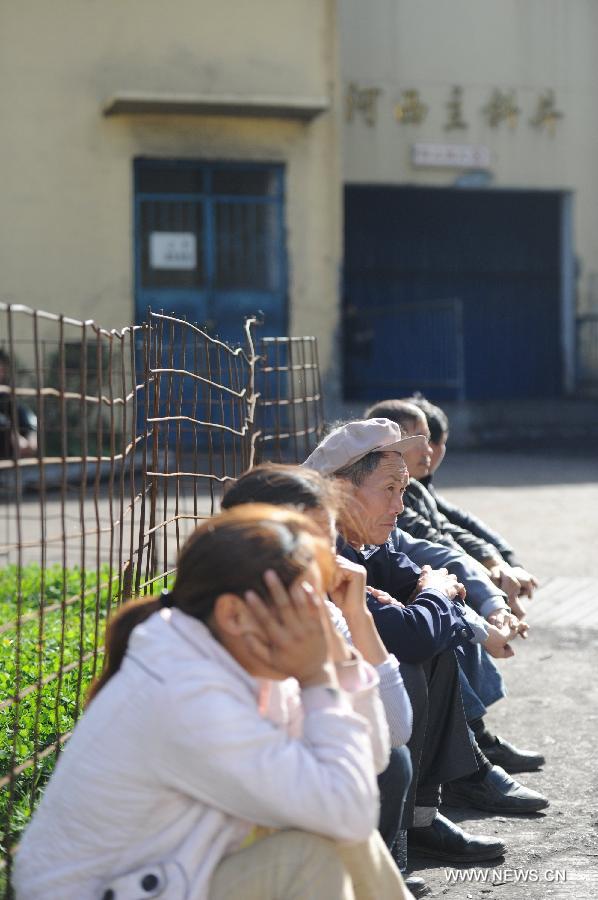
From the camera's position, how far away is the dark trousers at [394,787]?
10.7 ft

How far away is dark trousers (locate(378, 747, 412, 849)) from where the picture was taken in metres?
3.26

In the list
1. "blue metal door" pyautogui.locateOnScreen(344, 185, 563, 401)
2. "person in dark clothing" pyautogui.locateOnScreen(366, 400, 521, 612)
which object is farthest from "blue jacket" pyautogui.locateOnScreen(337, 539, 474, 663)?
"blue metal door" pyautogui.locateOnScreen(344, 185, 563, 401)

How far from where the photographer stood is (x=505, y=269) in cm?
1908

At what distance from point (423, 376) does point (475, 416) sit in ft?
4.20

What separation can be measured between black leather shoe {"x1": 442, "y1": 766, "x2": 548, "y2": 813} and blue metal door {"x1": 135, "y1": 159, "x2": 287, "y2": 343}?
11.1 metres

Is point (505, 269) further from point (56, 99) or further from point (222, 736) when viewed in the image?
point (222, 736)

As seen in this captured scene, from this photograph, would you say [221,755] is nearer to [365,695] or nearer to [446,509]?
[365,695]

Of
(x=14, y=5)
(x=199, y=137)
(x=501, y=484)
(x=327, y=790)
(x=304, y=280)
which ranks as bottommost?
(x=501, y=484)

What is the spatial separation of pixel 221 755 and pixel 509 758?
264 cm

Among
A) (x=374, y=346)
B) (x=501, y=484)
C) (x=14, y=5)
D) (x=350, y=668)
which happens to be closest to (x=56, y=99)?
(x=14, y=5)

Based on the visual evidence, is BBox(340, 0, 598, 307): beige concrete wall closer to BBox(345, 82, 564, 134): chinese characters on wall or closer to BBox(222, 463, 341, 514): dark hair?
BBox(345, 82, 564, 134): chinese characters on wall

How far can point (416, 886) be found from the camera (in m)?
3.73

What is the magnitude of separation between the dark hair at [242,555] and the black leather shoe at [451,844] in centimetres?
173

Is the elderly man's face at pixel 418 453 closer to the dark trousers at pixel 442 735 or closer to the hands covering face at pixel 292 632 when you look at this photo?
the dark trousers at pixel 442 735
